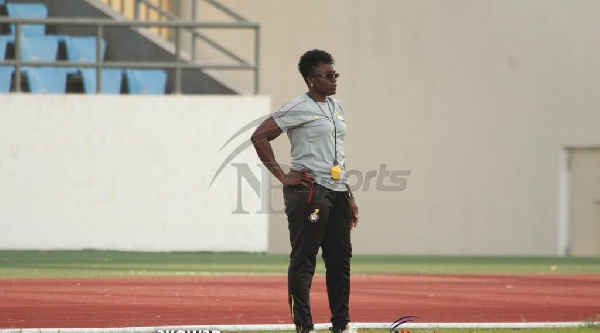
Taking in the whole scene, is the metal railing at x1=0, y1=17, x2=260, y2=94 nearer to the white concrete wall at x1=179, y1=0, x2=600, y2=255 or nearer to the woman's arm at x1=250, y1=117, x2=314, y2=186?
the white concrete wall at x1=179, y1=0, x2=600, y2=255

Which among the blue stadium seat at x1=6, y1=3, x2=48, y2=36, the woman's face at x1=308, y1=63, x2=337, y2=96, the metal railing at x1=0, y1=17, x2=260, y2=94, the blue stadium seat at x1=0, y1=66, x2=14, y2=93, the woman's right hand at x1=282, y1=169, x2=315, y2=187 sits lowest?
the woman's right hand at x1=282, y1=169, x2=315, y2=187

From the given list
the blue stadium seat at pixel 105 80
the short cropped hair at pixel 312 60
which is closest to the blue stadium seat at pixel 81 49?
the blue stadium seat at pixel 105 80

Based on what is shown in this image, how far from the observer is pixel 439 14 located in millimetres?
22516

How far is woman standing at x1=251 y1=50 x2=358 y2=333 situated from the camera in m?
6.91

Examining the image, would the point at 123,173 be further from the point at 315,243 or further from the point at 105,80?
the point at 315,243

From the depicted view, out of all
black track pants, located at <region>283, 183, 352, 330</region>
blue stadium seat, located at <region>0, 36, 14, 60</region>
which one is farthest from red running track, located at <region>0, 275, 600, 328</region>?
blue stadium seat, located at <region>0, 36, 14, 60</region>

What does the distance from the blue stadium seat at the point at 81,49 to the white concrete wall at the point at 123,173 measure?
1.31 m

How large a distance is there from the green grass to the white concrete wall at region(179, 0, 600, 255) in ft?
8.57

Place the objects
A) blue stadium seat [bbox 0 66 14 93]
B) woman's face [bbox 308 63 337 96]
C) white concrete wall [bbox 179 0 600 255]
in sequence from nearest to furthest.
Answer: woman's face [bbox 308 63 337 96]
blue stadium seat [bbox 0 66 14 93]
white concrete wall [bbox 179 0 600 255]

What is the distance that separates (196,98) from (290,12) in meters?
4.47

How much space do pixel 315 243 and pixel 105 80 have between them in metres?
12.6

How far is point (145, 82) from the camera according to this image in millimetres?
19297

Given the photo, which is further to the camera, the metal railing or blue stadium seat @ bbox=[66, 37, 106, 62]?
blue stadium seat @ bbox=[66, 37, 106, 62]

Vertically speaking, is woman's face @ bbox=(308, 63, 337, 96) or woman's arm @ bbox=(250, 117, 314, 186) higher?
A: woman's face @ bbox=(308, 63, 337, 96)
